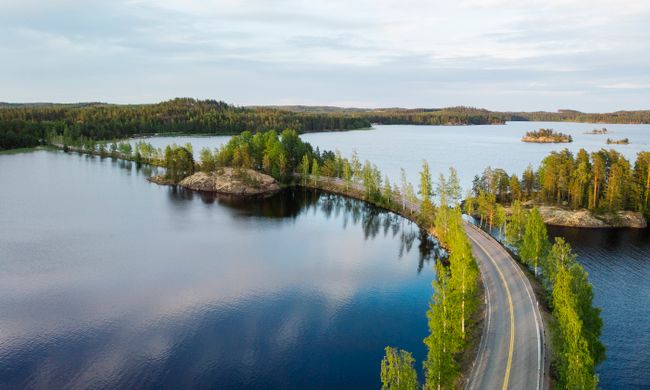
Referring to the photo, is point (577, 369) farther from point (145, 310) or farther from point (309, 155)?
point (309, 155)

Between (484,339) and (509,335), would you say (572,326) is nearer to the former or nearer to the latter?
(509,335)

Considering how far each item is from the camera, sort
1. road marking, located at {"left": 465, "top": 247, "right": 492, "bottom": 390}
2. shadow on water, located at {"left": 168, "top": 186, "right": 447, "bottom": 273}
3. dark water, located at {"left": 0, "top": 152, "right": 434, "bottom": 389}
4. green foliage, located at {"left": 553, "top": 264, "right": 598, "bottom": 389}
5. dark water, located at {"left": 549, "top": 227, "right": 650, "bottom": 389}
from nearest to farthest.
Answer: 1. green foliage, located at {"left": 553, "top": 264, "right": 598, "bottom": 389}
2. road marking, located at {"left": 465, "top": 247, "right": 492, "bottom": 390}
3. dark water, located at {"left": 549, "top": 227, "right": 650, "bottom": 389}
4. dark water, located at {"left": 0, "top": 152, "right": 434, "bottom": 389}
5. shadow on water, located at {"left": 168, "top": 186, "right": 447, "bottom": 273}

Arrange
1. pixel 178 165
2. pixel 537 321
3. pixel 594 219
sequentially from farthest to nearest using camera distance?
pixel 178 165, pixel 594 219, pixel 537 321

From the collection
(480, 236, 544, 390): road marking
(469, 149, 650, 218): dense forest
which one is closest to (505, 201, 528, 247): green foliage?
(480, 236, 544, 390): road marking

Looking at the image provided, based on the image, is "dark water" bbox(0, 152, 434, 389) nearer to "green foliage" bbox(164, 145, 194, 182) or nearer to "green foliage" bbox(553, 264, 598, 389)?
"green foliage" bbox(553, 264, 598, 389)

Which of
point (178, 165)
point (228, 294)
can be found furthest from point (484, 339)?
point (178, 165)
